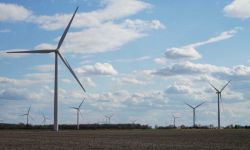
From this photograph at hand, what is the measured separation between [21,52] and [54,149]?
6756 centimetres

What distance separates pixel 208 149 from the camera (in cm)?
3900

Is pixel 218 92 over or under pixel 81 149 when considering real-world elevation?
over

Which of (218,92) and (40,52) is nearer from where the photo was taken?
(40,52)

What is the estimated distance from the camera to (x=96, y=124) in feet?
606

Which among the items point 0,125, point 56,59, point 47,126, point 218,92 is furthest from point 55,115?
point 0,125

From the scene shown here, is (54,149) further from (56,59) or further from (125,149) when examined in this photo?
(56,59)

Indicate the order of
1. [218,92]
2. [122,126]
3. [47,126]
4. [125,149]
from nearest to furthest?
[125,149], [218,92], [47,126], [122,126]

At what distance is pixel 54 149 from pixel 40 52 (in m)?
72.3

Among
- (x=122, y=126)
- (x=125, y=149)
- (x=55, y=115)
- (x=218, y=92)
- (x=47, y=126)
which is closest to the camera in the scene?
(x=125, y=149)

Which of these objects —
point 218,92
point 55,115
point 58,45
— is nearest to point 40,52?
point 58,45

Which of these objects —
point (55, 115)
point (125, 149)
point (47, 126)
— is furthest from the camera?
point (47, 126)

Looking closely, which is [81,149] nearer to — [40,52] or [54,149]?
[54,149]

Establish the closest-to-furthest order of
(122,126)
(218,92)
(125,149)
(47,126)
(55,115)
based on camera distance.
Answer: (125,149)
(55,115)
(218,92)
(47,126)
(122,126)

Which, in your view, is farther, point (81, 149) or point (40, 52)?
point (40, 52)
